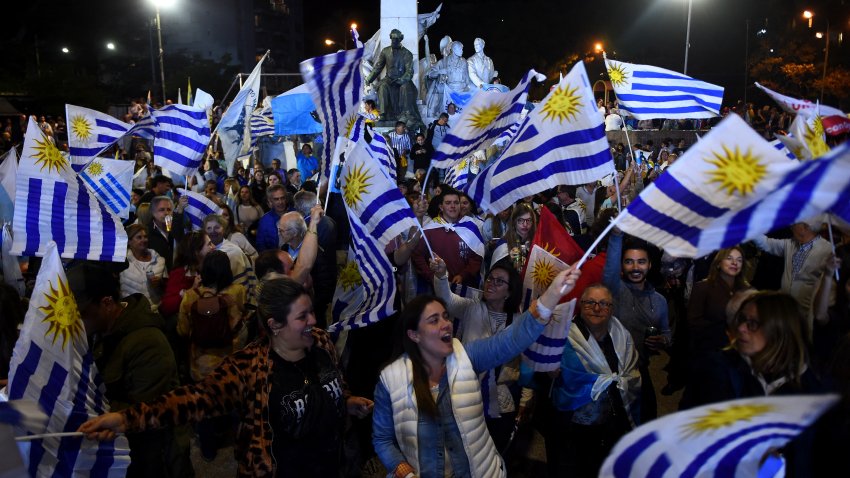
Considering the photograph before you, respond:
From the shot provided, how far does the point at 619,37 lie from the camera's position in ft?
184

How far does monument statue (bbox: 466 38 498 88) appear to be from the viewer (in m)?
24.2

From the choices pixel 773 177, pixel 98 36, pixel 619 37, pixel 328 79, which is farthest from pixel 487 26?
pixel 773 177

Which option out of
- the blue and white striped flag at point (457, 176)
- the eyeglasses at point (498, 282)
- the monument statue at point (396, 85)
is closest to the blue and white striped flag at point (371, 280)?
the eyeglasses at point (498, 282)

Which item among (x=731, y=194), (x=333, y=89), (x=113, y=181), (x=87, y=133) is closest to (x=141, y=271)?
(x=333, y=89)

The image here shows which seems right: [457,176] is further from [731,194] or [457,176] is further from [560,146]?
[731,194]

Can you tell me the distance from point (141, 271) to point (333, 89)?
2297 mm

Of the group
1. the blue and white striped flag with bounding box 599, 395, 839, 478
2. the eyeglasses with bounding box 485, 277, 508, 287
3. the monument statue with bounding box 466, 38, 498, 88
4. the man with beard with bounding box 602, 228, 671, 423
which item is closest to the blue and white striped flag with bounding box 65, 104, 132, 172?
Answer: the eyeglasses with bounding box 485, 277, 508, 287

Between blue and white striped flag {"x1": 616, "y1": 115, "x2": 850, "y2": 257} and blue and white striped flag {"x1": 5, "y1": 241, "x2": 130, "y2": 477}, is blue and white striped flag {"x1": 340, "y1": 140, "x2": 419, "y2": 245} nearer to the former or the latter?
blue and white striped flag {"x1": 616, "y1": 115, "x2": 850, "y2": 257}

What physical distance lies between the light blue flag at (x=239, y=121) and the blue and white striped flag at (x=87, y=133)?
2122 millimetres

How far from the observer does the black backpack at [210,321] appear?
5.23m

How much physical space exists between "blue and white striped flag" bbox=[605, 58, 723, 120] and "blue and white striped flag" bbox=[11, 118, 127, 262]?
16.4 ft

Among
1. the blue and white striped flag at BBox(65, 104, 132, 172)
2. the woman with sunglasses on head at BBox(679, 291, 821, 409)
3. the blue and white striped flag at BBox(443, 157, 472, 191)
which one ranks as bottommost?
the woman with sunglasses on head at BBox(679, 291, 821, 409)

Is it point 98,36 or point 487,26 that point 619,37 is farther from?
point 98,36

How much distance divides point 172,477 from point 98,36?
197ft
